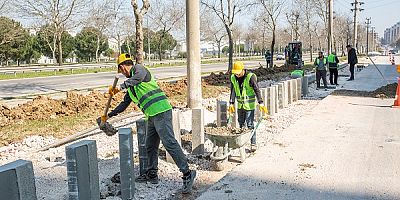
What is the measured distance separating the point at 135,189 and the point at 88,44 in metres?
59.5

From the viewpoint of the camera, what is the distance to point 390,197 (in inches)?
195

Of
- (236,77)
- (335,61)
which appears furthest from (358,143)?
(335,61)

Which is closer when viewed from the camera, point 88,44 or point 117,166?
point 117,166

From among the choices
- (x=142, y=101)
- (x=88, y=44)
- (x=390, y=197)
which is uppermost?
(x=88, y=44)

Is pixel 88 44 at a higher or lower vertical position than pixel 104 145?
higher

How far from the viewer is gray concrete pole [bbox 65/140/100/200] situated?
427 centimetres

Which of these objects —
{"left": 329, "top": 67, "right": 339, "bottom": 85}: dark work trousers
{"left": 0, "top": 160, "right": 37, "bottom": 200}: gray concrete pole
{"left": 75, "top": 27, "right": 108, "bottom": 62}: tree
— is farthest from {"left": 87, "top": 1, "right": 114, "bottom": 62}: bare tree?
{"left": 0, "top": 160, "right": 37, "bottom": 200}: gray concrete pole

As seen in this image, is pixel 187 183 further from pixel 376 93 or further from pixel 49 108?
pixel 376 93

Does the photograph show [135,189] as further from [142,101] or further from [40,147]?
[40,147]

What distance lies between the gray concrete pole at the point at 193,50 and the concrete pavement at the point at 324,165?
2294mm

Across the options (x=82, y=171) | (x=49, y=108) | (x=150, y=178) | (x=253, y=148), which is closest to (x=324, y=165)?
(x=253, y=148)

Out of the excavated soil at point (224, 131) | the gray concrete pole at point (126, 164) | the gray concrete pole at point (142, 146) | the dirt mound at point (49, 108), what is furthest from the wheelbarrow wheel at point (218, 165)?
the dirt mound at point (49, 108)

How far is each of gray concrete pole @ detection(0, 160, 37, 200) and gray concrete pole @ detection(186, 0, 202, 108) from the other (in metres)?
6.22

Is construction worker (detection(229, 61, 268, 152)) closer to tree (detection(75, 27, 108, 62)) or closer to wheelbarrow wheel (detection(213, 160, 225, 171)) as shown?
wheelbarrow wheel (detection(213, 160, 225, 171))
